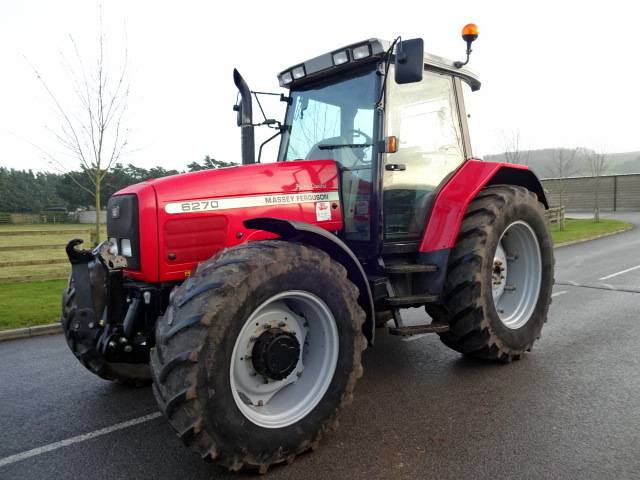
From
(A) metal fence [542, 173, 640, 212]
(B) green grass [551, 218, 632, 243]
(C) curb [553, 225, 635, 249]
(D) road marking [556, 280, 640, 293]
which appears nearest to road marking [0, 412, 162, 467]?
(D) road marking [556, 280, 640, 293]

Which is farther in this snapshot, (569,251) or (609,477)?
(569,251)

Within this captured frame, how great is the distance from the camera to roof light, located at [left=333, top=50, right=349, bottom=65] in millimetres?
3662

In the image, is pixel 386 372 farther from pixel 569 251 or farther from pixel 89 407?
pixel 569 251

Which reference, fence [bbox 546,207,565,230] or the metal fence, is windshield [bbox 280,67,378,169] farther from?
the metal fence

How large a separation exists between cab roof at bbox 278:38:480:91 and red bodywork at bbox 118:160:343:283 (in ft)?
2.88

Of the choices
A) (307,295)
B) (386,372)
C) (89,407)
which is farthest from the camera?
(386,372)

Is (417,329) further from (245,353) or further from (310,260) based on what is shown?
(245,353)

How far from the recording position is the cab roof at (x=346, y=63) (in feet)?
11.7

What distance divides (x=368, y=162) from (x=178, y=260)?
5.14ft

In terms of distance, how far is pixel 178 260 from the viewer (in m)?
3.05

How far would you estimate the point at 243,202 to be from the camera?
3211 millimetres

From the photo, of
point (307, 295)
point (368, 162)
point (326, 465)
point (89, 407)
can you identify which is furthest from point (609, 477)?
point (89, 407)

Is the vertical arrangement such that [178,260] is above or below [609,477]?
above

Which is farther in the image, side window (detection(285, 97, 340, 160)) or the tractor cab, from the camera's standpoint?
side window (detection(285, 97, 340, 160))
